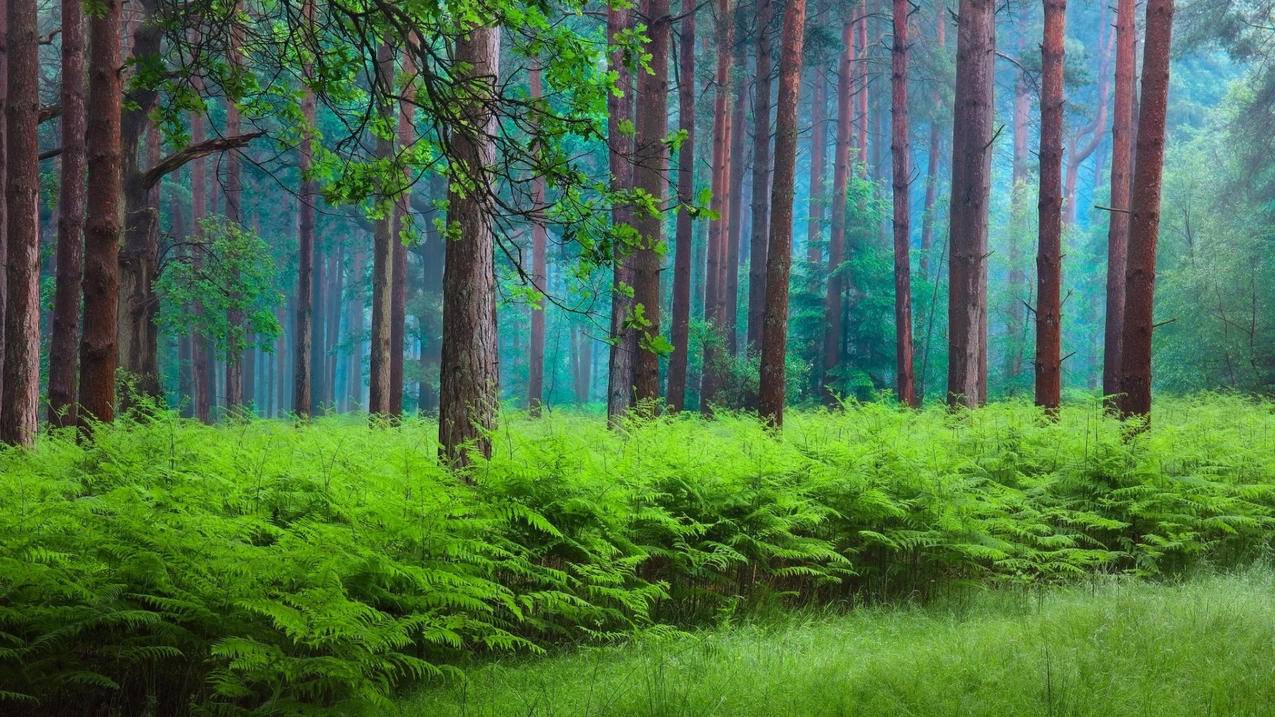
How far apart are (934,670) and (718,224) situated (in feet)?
77.0

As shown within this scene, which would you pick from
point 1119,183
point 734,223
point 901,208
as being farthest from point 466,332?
point 734,223

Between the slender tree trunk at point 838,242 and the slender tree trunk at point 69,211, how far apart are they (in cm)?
1967

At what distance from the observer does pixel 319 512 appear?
21.9 feet

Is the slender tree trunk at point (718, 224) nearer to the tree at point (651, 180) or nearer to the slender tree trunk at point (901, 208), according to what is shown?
the slender tree trunk at point (901, 208)

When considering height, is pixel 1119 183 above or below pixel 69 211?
above

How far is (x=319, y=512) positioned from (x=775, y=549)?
142 inches

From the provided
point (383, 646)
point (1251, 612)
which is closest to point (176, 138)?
point (383, 646)

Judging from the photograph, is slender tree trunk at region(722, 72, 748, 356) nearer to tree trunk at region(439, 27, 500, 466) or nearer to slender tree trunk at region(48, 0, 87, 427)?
slender tree trunk at region(48, 0, 87, 427)

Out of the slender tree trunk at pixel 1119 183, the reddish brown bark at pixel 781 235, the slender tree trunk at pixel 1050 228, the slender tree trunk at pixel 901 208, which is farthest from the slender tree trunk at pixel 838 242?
the reddish brown bark at pixel 781 235

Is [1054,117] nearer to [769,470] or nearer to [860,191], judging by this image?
[769,470]

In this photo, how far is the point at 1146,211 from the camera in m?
12.2

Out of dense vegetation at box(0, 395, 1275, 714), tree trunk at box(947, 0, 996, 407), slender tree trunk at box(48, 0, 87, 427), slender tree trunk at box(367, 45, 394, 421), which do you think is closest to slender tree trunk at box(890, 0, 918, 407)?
tree trunk at box(947, 0, 996, 407)

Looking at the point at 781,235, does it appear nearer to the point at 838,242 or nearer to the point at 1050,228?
the point at 1050,228

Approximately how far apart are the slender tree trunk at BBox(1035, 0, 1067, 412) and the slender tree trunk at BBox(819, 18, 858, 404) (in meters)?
11.5
